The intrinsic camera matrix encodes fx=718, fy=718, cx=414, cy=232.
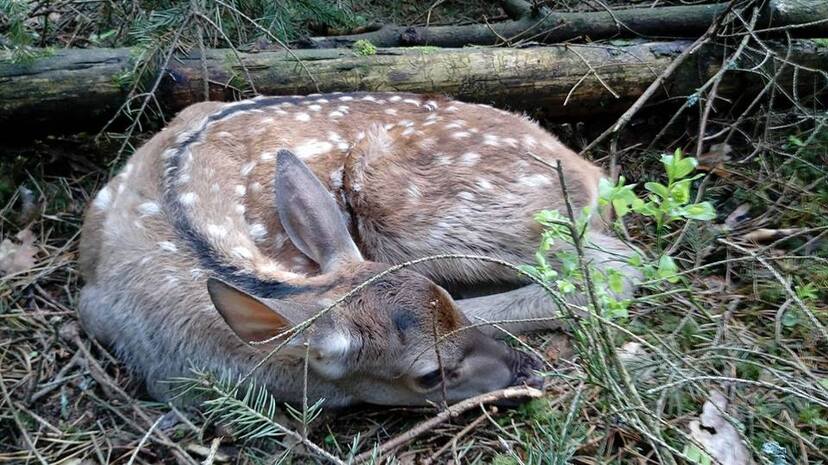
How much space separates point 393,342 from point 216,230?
1.02 meters

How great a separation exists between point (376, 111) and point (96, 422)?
208 centimetres

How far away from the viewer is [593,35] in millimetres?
5199

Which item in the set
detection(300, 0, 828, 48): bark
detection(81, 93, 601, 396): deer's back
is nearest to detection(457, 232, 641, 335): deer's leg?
detection(81, 93, 601, 396): deer's back

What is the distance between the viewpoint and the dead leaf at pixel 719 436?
254 centimetres

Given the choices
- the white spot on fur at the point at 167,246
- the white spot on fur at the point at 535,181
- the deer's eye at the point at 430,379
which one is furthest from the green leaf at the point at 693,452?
the white spot on fur at the point at 167,246

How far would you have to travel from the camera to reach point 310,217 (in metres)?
3.18

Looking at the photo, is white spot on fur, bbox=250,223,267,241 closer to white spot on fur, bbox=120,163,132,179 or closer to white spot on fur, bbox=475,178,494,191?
white spot on fur, bbox=120,163,132,179

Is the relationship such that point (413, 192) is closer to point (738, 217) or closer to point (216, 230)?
point (216, 230)

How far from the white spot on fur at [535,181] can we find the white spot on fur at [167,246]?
5.59ft

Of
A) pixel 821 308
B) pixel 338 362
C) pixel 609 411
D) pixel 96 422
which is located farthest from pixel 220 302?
pixel 821 308

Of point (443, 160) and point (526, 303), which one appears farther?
point (443, 160)

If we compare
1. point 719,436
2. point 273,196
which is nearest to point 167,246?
point 273,196

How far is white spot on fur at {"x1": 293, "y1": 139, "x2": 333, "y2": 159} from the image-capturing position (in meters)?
3.73

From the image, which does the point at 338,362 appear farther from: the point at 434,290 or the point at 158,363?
the point at 158,363
